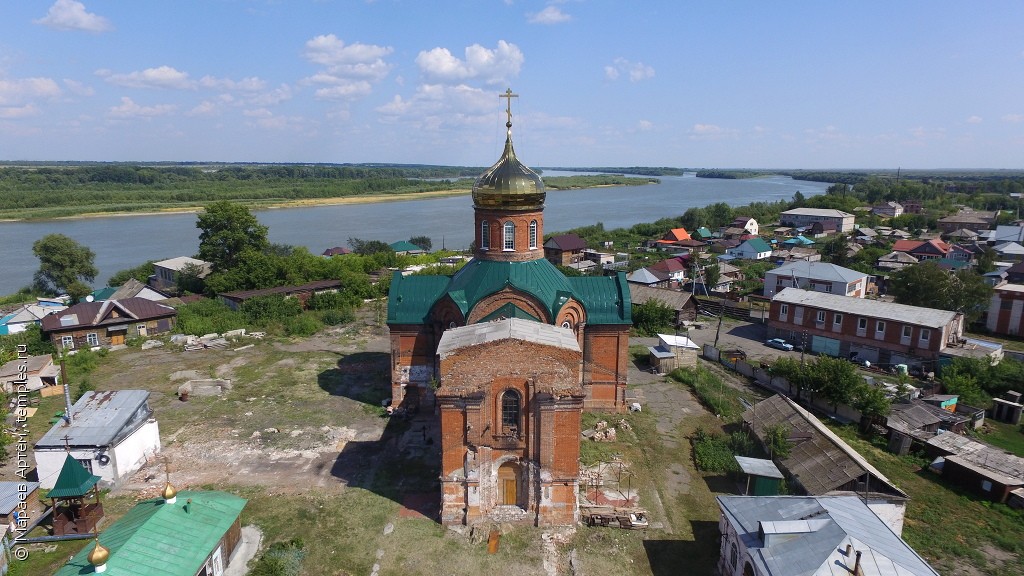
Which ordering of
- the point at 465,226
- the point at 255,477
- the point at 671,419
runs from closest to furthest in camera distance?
the point at 255,477, the point at 671,419, the point at 465,226

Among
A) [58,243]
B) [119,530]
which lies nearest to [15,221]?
[58,243]

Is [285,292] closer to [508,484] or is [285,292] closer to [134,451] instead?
[134,451]

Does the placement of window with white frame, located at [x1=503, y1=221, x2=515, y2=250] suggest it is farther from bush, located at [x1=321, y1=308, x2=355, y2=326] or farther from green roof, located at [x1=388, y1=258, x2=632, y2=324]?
bush, located at [x1=321, y1=308, x2=355, y2=326]

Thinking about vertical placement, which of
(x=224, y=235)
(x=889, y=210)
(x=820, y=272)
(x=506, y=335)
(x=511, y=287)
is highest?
(x=511, y=287)

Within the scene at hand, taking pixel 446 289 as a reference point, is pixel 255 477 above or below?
below

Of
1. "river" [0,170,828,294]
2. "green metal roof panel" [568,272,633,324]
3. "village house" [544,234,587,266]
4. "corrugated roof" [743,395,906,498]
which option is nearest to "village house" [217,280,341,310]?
"river" [0,170,828,294]

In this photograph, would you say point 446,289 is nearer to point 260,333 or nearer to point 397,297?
point 397,297

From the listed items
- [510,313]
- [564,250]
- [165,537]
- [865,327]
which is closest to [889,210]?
[564,250]

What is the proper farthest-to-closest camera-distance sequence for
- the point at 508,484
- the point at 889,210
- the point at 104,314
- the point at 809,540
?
the point at 889,210
the point at 104,314
the point at 508,484
the point at 809,540
